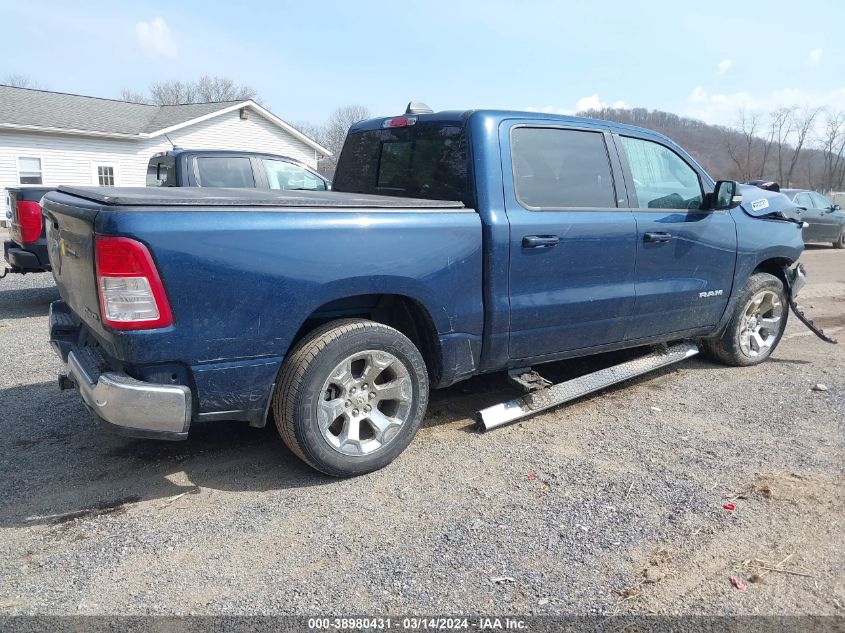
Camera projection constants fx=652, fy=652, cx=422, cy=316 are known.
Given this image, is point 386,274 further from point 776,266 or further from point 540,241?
point 776,266

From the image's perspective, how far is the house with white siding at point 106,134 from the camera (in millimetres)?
20672

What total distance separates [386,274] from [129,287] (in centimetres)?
120

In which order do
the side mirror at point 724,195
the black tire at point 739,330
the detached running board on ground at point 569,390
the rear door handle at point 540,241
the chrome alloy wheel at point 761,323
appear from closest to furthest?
1. the rear door handle at point 540,241
2. the detached running board on ground at point 569,390
3. the side mirror at point 724,195
4. the black tire at point 739,330
5. the chrome alloy wheel at point 761,323

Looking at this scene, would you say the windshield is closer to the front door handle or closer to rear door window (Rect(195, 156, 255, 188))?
the front door handle

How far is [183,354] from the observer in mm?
2902

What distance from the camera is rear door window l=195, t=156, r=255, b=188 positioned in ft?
27.2

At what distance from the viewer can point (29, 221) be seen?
7246 mm

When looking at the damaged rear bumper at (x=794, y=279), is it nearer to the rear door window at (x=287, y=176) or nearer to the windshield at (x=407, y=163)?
the windshield at (x=407, y=163)

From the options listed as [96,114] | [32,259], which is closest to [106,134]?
[96,114]

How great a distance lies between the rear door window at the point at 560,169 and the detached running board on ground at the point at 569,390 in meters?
1.19

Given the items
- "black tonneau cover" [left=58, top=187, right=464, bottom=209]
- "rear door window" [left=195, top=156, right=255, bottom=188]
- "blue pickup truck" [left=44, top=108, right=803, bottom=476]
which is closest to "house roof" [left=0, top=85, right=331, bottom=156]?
"rear door window" [left=195, top=156, right=255, bottom=188]

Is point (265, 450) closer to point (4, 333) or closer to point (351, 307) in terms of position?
point (351, 307)

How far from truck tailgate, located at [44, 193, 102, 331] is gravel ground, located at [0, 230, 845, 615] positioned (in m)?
0.92

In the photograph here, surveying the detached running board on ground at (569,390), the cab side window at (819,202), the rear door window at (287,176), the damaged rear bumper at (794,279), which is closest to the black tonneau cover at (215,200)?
the detached running board on ground at (569,390)
